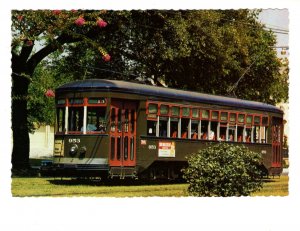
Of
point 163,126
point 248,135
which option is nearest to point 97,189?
point 163,126

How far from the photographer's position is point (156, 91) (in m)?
16.5

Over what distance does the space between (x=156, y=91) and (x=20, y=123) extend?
2938 millimetres

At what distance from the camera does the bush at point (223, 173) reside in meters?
14.9

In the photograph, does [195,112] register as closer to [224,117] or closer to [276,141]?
[224,117]

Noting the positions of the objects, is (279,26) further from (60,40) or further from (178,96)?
(60,40)

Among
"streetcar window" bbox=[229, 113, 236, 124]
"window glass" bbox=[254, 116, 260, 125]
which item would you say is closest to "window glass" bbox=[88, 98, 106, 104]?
"streetcar window" bbox=[229, 113, 236, 124]

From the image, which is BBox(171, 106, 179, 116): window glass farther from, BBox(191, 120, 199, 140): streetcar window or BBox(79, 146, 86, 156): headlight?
BBox(79, 146, 86, 156): headlight

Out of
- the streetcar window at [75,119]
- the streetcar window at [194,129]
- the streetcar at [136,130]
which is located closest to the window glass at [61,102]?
the streetcar at [136,130]

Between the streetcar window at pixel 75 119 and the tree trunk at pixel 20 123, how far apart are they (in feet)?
3.10

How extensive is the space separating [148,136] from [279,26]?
3.47 metres

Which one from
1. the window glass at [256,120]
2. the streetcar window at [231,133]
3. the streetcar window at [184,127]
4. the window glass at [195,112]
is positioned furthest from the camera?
the window glass at [256,120]

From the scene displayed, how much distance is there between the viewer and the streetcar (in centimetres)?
1583

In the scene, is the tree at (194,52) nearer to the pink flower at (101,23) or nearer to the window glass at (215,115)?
the pink flower at (101,23)

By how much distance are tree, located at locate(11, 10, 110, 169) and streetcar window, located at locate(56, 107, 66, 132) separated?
746 millimetres
